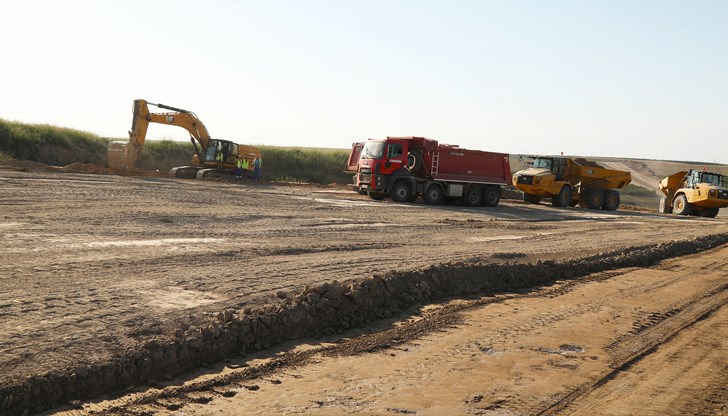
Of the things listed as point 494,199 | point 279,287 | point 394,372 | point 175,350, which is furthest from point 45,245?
point 494,199

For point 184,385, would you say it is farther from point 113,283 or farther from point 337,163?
point 337,163

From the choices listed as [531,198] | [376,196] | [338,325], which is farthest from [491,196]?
[338,325]

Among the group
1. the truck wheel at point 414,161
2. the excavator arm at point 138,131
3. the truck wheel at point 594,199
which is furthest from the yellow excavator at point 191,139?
the truck wheel at point 594,199

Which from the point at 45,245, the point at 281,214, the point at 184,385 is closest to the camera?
the point at 184,385

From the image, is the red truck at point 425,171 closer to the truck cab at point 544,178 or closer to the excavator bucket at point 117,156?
the truck cab at point 544,178

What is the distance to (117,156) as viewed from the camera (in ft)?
108

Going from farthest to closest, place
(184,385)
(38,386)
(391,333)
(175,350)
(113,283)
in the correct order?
(113,283) → (391,333) → (175,350) → (184,385) → (38,386)

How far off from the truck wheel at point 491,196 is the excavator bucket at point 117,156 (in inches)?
614

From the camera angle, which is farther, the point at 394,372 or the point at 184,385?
the point at 394,372

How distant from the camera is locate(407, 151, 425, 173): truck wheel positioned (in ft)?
93.3

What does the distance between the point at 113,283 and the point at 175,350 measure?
2.60 m

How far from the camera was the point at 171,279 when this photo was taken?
9055mm

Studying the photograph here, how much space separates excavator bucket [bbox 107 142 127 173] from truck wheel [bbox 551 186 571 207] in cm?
1899

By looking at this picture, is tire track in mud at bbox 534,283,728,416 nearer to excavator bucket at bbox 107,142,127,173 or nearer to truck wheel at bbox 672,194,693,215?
truck wheel at bbox 672,194,693,215
